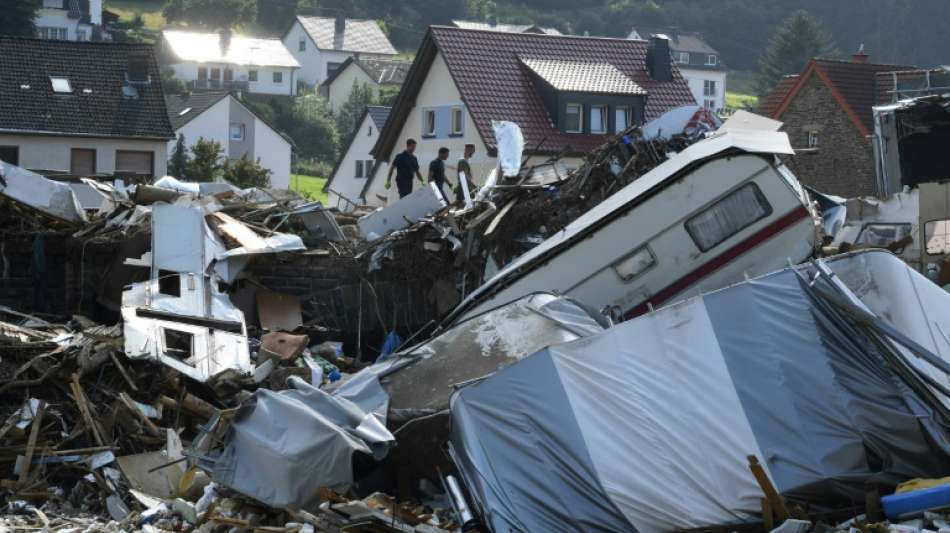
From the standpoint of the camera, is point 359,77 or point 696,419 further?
point 359,77

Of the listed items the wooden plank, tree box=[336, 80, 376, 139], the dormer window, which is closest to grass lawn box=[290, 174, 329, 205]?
tree box=[336, 80, 376, 139]

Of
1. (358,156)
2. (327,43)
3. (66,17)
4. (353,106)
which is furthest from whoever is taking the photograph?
(327,43)

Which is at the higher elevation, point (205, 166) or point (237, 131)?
point (237, 131)

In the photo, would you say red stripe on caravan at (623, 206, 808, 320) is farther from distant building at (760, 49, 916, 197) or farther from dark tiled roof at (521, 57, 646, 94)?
distant building at (760, 49, 916, 197)

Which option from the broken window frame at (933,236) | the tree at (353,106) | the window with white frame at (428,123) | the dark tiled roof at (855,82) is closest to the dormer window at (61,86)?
the window with white frame at (428,123)

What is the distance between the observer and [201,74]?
9544cm

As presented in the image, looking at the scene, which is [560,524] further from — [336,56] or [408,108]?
[336,56]

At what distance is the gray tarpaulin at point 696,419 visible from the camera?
9.15 meters

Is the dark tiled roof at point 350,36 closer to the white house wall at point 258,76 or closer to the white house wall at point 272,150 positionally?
the white house wall at point 258,76

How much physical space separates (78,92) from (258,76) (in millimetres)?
52408

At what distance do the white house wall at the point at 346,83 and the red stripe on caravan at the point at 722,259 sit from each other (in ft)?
256

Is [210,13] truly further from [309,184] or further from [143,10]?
[309,184]

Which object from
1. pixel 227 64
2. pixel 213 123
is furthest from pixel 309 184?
pixel 227 64

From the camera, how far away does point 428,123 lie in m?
39.9
